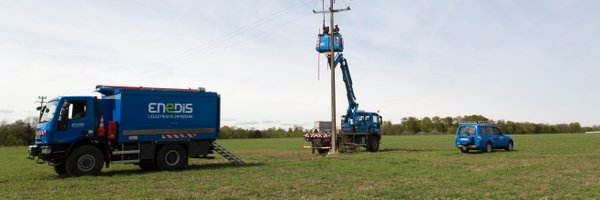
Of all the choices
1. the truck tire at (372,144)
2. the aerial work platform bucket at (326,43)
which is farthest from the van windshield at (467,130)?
the aerial work platform bucket at (326,43)

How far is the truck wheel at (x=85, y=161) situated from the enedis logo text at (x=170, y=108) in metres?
2.25

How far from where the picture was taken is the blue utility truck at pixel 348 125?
26906 millimetres

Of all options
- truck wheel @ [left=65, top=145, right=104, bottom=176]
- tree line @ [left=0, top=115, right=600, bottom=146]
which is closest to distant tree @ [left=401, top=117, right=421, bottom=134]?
tree line @ [left=0, top=115, right=600, bottom=146]

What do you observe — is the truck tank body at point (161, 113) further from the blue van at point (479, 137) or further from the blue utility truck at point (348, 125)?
the blue van at point (479, 137)

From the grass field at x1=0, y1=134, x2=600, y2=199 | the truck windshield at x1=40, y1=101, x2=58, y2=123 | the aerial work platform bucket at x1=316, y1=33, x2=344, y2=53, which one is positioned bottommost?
the grass field at x1=0, y1=134, x2=600, y2=199

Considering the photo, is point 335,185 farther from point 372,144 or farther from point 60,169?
point 372,144

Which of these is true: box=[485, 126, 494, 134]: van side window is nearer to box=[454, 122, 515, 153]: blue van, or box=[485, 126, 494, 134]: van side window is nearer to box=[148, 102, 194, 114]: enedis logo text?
box=[454, 122, 515, 153]: blue van

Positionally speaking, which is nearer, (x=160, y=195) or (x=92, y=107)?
(x=160, y=195)

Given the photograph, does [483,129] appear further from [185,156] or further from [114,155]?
[114,155]

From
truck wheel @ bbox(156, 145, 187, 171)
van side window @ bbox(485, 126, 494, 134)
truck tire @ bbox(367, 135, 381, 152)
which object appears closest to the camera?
truck wheel @ bbox(156, 145, 187, 171)

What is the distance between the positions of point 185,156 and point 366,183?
8004 millimetres

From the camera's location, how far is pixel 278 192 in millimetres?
10070

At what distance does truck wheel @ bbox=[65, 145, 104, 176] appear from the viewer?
565 inches

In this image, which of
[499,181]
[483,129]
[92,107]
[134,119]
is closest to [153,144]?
[134,119]
